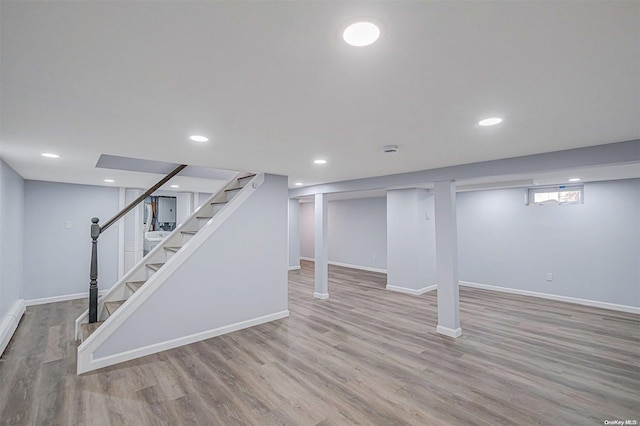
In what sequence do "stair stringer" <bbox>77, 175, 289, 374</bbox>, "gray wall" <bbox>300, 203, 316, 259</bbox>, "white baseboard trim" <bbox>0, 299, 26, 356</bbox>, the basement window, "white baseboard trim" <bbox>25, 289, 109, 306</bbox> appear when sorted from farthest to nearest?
"gray wall" <bbox>300, 203, 316, 259</bbox> → the basement window → "white baseboard trim" <bbox>25, 289, 109, 306</bbox> → "white baseboard trim" <bbox>0, 299, 26, 356</bbox> → "stair stringer" <bbox>77, 175, 289, 374</bbox>

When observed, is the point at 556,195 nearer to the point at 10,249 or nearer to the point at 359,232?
the point at 359,232

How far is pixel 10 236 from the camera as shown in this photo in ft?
12.5

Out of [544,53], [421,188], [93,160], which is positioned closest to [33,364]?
[93,160]

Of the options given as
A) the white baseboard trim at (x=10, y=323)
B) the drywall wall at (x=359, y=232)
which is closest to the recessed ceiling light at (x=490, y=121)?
the white baseboard trim at (x=10, y=323)

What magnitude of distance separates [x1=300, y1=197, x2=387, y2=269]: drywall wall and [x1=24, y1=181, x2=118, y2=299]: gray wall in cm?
588

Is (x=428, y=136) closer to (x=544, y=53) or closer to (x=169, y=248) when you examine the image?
(x=544, y=53)

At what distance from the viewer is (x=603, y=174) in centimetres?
425

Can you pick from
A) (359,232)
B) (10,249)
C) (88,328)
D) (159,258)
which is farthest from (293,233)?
(10,249)

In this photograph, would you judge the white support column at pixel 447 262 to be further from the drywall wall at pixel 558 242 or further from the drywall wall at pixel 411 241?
the drywall wall at pixel 558 242

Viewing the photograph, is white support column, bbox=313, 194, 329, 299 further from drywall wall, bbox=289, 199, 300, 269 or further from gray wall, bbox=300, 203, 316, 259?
gray wall, bbox=300, 203, 316, 259

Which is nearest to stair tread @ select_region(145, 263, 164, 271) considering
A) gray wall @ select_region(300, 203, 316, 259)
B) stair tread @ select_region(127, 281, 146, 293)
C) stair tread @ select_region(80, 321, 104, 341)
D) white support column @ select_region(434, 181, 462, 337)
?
stair tread @ select_region(127, 281, 146, 293)

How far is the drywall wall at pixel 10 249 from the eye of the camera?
3410 mm

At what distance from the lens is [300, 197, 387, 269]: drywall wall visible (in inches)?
324

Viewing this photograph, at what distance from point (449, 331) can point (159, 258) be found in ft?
13.2
